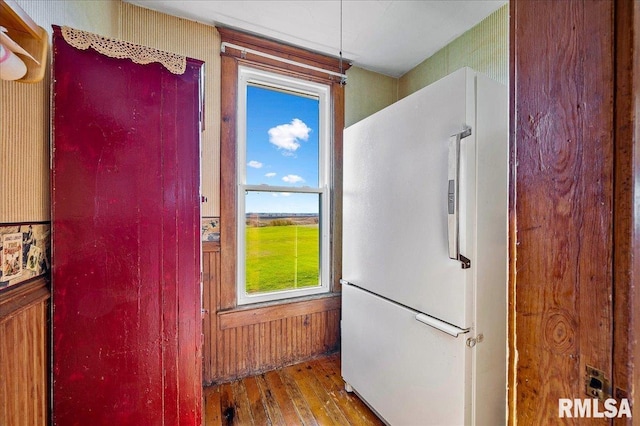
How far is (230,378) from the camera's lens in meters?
1.96

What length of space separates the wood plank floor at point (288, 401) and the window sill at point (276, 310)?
1.35ft

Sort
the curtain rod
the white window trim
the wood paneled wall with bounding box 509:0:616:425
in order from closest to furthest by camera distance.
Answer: the wood paneled wall with bounding box 509:0:616:425 < the curtain rod < the white window trim

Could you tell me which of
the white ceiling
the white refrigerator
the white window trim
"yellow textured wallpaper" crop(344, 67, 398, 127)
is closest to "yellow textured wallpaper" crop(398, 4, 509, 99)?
the white ceiling

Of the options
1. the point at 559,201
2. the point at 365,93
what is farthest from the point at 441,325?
the point at 365,93

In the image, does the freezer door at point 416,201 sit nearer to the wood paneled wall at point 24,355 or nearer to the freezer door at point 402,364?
the freezer door at point 402,364

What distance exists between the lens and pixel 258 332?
2.04 m

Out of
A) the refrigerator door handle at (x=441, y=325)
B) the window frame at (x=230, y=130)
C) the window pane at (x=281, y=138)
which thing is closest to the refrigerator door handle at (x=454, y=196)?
the refrigerator door handle at (x=441, y=325)

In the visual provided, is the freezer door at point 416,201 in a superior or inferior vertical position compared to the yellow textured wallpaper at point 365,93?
inferior

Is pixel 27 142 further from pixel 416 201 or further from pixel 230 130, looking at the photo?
pixel 416 201

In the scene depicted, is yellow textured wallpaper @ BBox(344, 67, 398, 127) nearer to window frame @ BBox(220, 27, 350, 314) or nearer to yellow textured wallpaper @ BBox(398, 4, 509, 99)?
yellow textured wallpaper @ BBox(398, 4, 509, 99)

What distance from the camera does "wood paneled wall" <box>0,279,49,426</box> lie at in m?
0.69

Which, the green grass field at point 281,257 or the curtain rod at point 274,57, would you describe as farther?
the green grass field at point 281,257

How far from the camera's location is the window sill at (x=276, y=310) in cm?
194

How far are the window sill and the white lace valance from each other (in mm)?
1558
